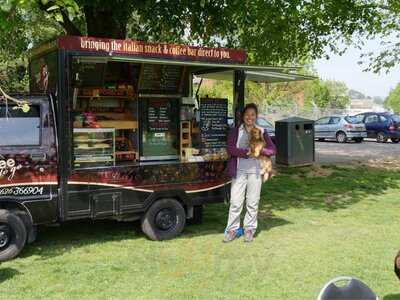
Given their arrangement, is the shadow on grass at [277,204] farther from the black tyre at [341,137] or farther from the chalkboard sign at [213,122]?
the black tyre at [341,137]

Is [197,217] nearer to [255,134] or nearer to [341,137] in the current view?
[255,134]

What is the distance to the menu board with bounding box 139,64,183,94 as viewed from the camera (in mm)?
8164

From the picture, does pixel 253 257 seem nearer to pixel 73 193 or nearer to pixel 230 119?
pixel 73 193

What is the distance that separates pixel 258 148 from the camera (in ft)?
24.8

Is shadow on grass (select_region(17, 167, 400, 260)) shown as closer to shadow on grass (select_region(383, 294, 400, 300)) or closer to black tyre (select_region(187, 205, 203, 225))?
black tyre (select_region(187, 205, 203, 225))

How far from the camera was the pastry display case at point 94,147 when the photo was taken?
23.2ft

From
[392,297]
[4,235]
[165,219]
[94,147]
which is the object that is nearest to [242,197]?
[165,219]

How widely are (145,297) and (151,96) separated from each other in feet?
11.7

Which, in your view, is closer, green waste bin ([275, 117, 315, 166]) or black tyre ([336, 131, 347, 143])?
green waste bin ([275, 117, 315, 166])

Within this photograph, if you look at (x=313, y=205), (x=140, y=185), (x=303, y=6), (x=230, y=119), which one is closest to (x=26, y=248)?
(x=140, y=185)

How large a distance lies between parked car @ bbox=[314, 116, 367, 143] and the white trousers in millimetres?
21773

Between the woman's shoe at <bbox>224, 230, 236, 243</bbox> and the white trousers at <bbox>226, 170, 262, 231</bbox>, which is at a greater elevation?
the white trousers at <bbox>226, 170, 262, 231</bbox>

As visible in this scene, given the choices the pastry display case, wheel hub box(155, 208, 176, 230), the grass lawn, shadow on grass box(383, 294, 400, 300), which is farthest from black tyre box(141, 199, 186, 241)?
shadow on grass box(383, 294, 400, 300)

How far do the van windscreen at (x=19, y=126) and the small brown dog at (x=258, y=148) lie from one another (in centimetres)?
279
